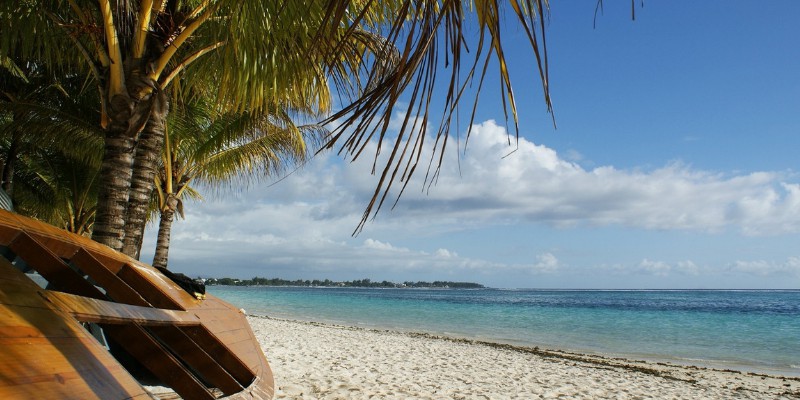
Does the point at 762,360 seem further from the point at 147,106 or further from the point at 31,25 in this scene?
the point at 31,25

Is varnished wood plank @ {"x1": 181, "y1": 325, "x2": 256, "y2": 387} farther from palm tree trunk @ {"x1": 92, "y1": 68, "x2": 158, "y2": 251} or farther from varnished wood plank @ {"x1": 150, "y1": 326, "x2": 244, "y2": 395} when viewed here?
palm tree trunk @ {"x1": 92, "y1": 68, "x2": 158, "y2": 251}

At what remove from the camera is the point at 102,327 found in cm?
291

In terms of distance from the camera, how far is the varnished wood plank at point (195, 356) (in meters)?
2.99

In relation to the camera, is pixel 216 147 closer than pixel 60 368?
No

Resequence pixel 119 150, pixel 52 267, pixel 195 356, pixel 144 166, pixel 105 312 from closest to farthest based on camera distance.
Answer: pixel 105 312, pixel 52 267, pixel 195 356, pixel 119 150, pixel 144 166

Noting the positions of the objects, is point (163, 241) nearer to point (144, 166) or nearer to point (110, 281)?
point (144, 166)

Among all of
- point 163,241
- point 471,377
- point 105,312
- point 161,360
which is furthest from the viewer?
point 163,241

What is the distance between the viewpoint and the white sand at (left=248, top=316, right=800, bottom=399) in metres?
5.80

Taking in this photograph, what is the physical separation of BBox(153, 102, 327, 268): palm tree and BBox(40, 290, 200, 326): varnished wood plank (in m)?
6.93

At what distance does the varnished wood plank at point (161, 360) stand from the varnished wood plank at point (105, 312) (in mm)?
94

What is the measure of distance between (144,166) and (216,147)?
422cm

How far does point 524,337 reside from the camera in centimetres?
1770

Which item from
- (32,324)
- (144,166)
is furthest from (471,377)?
(32,324)

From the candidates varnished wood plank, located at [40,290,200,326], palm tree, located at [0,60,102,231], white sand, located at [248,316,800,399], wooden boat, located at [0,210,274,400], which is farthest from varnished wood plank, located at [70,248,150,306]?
palm tree, located at [0,60,102,231]
